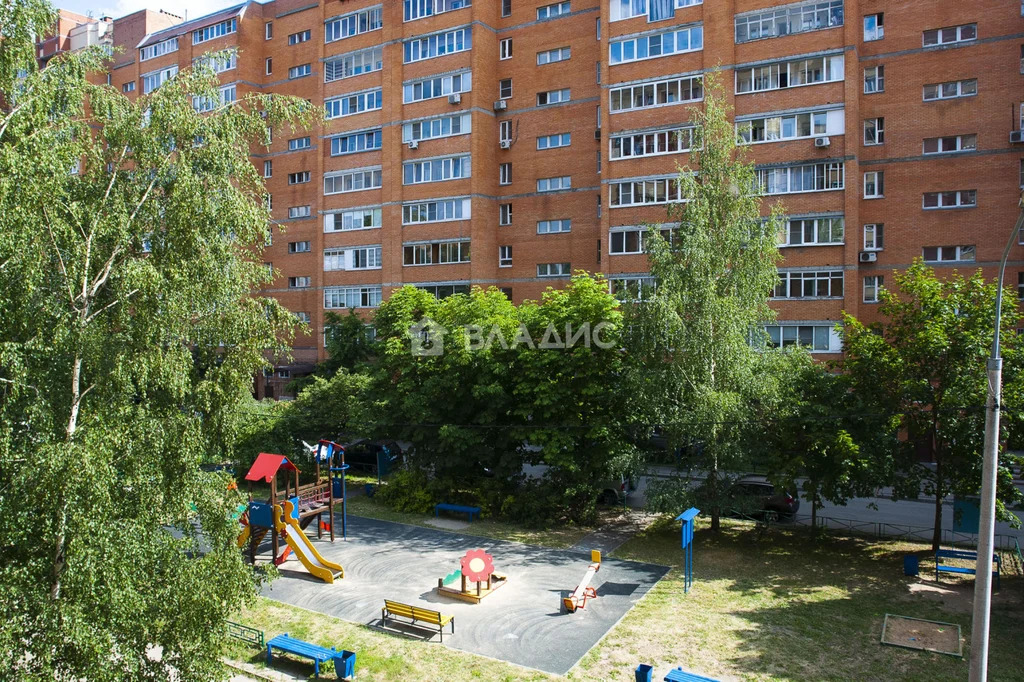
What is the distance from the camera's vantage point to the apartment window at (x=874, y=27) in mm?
35406

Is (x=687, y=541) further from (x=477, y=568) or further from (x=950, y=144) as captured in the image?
(x=950, y=144)

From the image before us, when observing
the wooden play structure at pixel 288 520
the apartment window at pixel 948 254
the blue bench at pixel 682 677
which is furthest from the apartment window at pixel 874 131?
the blue bench at pixel 682 677

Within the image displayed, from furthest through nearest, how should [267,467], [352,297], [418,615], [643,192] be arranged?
1. [352,297]
2. [643,192]
3. [267,467]
4. [418,615]

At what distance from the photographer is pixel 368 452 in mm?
34969

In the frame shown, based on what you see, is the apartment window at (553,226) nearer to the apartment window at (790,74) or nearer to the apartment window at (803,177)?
the apartment window at (803,177)

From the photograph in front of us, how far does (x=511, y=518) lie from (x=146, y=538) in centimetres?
1761

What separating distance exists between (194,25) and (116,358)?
53653 millimetres

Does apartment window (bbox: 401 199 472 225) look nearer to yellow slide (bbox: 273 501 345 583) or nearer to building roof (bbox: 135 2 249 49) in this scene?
building roof (bbox: 135 2 249 49)

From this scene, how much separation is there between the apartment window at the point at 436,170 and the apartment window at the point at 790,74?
1626 cm

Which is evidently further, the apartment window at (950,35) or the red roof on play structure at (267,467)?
the apartment window at (950,35)

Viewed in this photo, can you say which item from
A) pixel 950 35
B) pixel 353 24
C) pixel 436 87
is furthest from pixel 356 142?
pixel 950 35

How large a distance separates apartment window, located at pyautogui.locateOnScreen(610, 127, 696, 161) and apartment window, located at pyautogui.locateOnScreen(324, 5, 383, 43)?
1910 cm

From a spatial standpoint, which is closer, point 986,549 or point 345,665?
point 986,549

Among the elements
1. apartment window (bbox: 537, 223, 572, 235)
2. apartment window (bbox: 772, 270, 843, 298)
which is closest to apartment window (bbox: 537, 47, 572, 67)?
apartment window (bbox: 537, 223, 572, 235)
